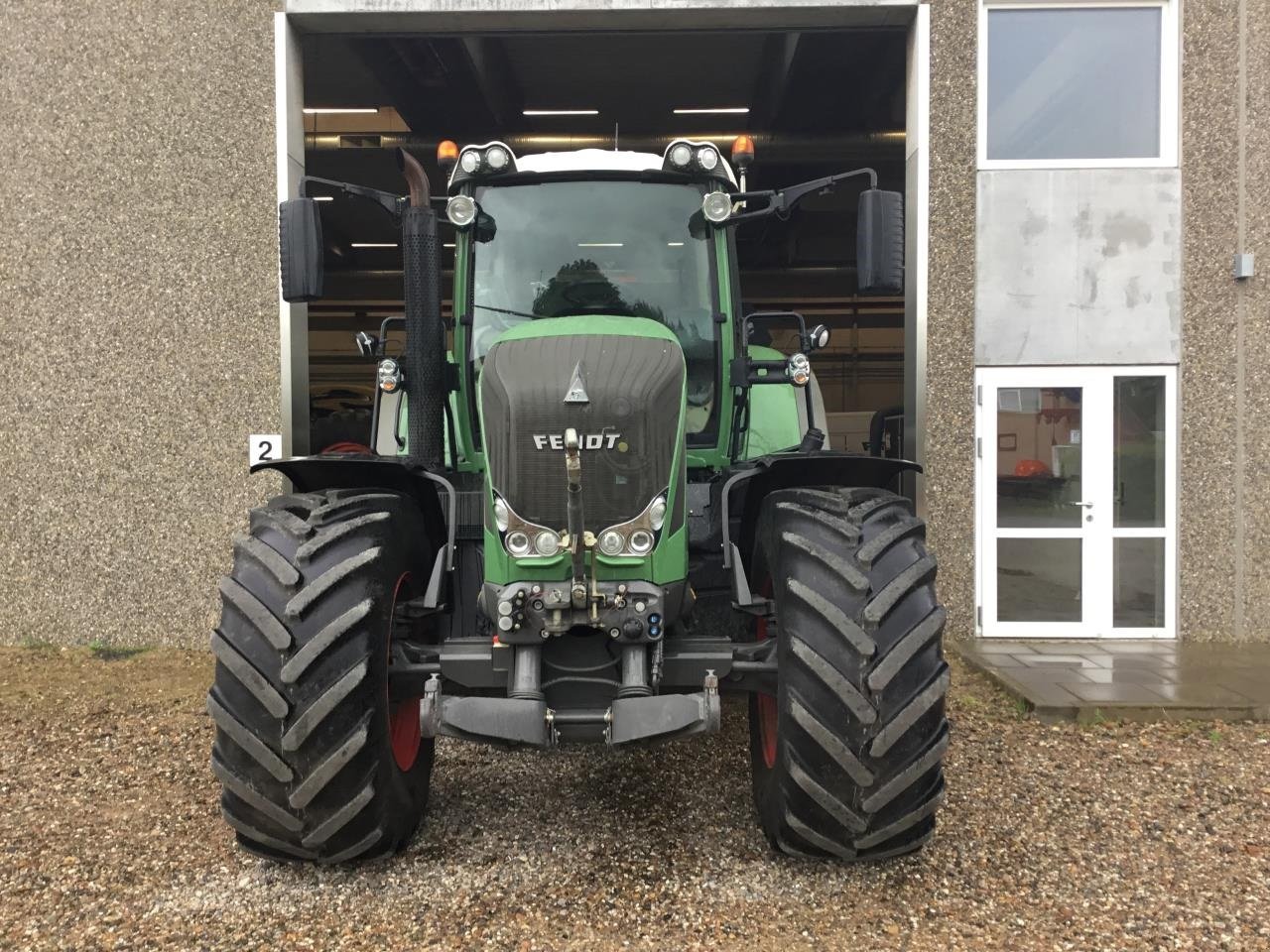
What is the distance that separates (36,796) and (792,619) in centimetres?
339

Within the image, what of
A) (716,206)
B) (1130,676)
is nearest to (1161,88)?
(1130,676)

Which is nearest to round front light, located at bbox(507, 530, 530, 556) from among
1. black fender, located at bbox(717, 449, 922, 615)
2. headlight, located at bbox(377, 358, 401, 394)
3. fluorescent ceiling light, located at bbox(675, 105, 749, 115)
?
black fender, located at bbox(717, 449, 922, 615)

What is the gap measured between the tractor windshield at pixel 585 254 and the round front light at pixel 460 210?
0.45 feet

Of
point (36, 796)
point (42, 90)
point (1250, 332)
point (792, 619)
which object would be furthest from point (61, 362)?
point (1250, 332)

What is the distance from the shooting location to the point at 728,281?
12.5ft

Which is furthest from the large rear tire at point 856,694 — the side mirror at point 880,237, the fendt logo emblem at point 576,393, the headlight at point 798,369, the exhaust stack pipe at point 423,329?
the exhaust stack pipe at point 423,329

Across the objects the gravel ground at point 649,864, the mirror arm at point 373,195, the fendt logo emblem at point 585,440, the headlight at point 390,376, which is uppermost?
the mirror arm at point 373,195

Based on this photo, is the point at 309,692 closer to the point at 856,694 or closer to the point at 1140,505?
the point at 856,694

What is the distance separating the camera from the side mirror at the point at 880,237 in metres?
3.57

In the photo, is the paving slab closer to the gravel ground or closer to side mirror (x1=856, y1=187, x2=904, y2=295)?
the gravel ground

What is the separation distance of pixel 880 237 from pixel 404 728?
8.76 ft

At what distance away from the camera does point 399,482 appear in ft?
11.4

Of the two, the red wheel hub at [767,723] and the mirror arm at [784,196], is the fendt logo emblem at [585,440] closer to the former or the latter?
the red wheel hub at [767,723]

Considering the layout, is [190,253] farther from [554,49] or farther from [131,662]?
[554,49]
